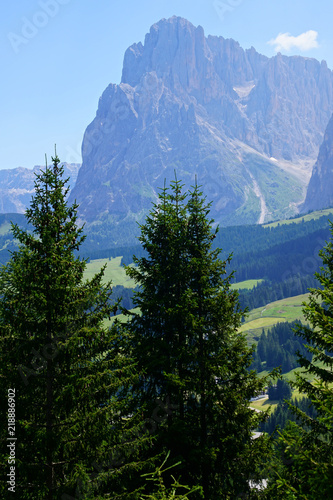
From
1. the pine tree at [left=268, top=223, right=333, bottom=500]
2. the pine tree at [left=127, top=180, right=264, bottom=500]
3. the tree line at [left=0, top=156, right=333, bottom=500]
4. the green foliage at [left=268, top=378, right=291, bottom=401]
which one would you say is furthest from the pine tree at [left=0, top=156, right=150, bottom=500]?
the green foliage at [left=268, top=378, right=291, bottom=401]

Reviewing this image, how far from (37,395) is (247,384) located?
347 inches

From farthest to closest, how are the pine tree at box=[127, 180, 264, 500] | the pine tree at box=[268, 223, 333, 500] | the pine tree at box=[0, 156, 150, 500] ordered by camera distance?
the pine tree at box=[127, 180, 264, 500], the pine tree at box=[0, 156, 150, 500], the pine tree at box=[268, 223, 333, 500]

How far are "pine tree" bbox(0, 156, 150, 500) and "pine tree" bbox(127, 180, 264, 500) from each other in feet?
9.66

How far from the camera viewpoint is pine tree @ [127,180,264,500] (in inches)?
663

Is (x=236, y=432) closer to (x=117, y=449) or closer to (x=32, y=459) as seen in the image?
(x=117, y=449)

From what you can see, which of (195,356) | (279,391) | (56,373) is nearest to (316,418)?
(195,356)

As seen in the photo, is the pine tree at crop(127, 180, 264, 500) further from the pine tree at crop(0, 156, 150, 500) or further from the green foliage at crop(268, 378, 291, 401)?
the green foliage at crop(268, 378, 291, 401)

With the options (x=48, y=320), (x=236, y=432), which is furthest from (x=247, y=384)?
(x=48, y=320)

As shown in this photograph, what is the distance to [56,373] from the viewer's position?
13695mm

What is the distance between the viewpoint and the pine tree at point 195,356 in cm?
1684

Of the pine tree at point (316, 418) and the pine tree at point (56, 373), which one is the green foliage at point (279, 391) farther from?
the pine tree at point (56, 373)

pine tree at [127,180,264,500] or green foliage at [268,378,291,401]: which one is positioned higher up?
pine tree at [127,180,264,500]

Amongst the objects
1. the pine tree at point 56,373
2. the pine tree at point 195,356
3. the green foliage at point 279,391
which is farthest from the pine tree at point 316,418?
the green foliage at point 279,391

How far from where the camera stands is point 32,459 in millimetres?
13133
